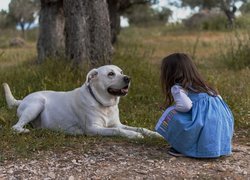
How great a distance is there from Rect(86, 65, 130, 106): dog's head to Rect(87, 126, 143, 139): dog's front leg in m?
0.28

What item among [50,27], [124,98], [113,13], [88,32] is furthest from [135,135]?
[113,13]

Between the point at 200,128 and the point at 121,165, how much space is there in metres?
0.81

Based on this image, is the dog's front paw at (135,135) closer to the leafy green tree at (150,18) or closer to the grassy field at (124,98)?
the grassy field at (124,98)

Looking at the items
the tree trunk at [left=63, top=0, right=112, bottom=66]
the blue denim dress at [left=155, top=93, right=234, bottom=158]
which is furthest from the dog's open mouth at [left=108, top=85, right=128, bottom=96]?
the tree trunk at [left=63, top=0, right=112, bottom=66]

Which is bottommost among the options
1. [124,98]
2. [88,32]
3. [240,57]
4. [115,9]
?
[124,98]

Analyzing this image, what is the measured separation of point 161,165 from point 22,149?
4.57 ft

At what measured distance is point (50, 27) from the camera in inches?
460

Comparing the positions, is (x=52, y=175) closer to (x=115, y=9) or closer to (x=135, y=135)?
(x=135, y=135)

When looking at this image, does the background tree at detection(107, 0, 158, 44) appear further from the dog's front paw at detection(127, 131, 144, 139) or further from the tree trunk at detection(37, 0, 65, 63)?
the dog's front paw at detection(127, 131, 144, 139)

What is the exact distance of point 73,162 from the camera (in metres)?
4.79

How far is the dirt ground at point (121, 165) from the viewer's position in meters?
4.49

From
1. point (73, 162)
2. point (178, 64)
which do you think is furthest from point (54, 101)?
point (178, 64)

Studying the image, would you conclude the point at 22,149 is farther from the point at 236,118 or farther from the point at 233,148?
the point at 236,118

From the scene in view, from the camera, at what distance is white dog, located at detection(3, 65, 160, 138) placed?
5562 mm
